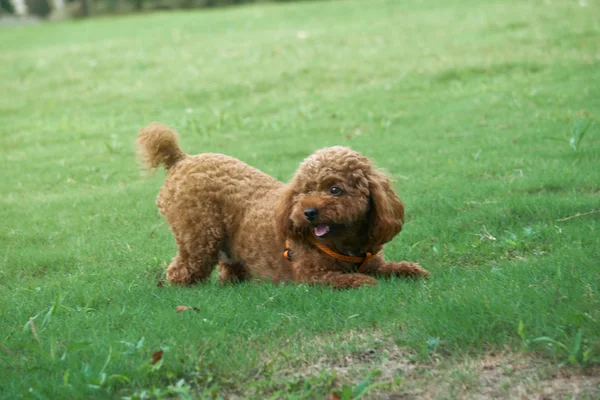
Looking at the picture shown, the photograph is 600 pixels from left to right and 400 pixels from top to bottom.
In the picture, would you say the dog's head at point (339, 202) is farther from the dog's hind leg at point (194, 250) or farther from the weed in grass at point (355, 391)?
the weed in grass at point (355, 391)

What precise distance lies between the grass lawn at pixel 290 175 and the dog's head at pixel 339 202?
0.39m

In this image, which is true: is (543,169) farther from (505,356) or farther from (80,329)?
(80,329)

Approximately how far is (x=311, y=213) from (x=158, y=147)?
66.4 inches

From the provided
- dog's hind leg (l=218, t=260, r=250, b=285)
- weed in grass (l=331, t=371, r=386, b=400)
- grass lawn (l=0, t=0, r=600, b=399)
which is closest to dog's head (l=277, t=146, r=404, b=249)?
grass lawn (l=0, t=0, r=600, b=399)

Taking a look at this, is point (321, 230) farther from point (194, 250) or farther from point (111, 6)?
point (111, 6)

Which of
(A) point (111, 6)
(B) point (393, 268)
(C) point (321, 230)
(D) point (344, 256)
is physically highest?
(C) point (321, 230)

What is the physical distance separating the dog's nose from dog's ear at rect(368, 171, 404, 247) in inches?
17.0

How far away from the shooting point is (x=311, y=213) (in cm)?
530

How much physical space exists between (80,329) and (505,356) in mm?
2392

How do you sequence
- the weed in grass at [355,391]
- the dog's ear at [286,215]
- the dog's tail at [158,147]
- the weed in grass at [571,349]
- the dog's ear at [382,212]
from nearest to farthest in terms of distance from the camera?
the weed in grass at [355,391] < the weed in grass at [571,349] < the dog's ear at [382,212] < the dog's ear at [286,215] < the dog's tail at [158,147]

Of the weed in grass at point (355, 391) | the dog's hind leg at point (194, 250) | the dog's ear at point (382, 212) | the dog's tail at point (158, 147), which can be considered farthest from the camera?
the dog's tail at point (158, 147)

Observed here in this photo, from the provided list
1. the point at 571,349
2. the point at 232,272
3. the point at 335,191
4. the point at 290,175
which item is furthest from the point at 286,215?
the point at 290,175

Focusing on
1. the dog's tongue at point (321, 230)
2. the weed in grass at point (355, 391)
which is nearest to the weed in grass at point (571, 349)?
the weed in grass at point (355, 391)

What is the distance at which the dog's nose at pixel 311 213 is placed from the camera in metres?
5.30
